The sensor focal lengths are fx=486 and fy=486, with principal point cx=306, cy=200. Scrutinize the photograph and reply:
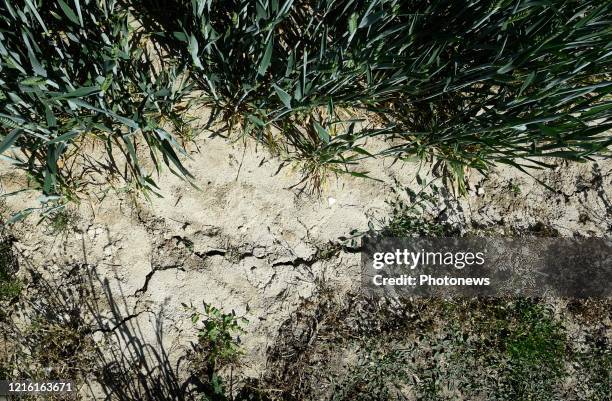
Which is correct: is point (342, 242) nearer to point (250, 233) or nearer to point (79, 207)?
point (250, 233)

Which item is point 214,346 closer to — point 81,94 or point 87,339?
point 87,339

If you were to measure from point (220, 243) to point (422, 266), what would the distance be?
39.6 inches

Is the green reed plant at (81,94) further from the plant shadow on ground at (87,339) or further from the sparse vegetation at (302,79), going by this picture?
the plant shadow on ground at (87,339)

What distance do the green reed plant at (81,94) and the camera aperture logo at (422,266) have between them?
106 centimetres

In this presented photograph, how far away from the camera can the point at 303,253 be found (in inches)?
92.6

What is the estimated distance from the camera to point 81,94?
1640mm

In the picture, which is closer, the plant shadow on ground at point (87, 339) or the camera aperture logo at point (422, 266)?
the plant shadow on ground at point (87, 339)

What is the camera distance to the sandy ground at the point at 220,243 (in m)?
2.25

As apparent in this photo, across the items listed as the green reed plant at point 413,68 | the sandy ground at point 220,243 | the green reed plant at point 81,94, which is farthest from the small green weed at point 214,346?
the green reed plant at point 413,68

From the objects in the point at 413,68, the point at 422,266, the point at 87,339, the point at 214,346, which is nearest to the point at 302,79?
the point at 413,68

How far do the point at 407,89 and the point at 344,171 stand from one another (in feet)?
1.61

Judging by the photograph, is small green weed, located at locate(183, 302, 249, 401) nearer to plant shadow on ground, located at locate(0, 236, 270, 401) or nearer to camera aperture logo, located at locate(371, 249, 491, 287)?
plant shadow on ground, located at locate(0, 236, 270, 401)

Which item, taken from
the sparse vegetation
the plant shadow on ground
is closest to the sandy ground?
the plant shadow on ground

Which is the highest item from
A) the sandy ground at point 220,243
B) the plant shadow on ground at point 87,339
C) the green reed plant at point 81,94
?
the green reed plant at point 81,94
